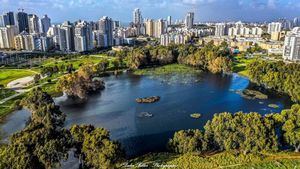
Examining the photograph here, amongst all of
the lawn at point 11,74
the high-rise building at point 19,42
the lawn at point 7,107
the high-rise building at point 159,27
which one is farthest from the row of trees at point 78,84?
the high-rise building at point 159,27

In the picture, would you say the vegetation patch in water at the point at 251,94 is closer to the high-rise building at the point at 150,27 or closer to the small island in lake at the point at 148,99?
the small island in lake at the point at 148,99

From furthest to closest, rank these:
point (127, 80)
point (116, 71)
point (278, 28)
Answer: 1. point (278, 28)
2. point (116, 71)
3. point (127, 80)

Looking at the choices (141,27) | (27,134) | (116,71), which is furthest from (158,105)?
(141,27)

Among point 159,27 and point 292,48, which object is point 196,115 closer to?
point 292,48

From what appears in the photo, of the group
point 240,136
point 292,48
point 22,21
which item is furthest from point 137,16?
point 240,136

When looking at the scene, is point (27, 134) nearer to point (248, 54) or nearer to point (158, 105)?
point (158, 105)

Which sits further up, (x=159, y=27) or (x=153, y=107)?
(x=159, y=27)

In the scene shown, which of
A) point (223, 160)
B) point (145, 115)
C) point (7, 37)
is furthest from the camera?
point (7, 37)
